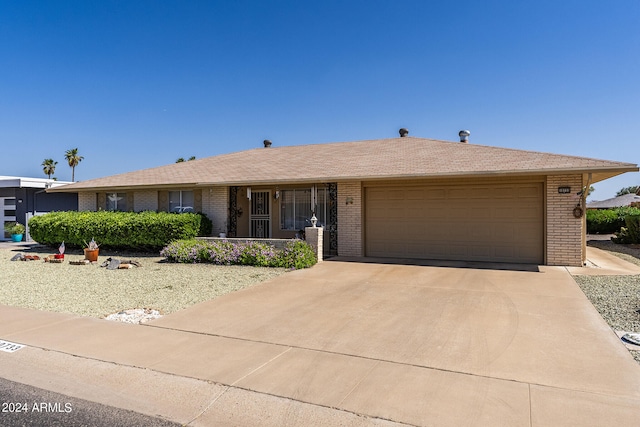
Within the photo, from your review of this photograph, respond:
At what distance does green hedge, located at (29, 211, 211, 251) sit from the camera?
14188 mm

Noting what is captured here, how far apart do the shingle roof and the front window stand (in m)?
0.66

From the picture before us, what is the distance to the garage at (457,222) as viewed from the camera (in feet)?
39.0

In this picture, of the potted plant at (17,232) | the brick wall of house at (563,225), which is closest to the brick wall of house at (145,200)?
the potted plant at (17,232)

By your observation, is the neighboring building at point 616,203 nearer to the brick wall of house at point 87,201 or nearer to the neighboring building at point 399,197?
the neighboring building at point 399,197

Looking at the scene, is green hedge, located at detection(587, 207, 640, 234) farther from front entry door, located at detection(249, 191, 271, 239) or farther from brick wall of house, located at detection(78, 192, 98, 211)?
brick wall of house, located at detection(78, 192, 98, 211)

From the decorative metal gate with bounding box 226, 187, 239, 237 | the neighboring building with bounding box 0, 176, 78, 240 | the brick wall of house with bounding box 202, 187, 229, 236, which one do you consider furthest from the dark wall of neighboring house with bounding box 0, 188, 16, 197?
the decorative metal gate with bounding box 226, 187, 239, 237

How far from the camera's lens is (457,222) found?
41.5 ft

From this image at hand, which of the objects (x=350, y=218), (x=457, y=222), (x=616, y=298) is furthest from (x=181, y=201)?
(x=616, y=298)

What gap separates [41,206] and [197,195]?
12.6 metres

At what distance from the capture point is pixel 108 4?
1332 centimetres

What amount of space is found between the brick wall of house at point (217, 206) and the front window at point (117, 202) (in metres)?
4.28

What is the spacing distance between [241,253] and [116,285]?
12.3ft

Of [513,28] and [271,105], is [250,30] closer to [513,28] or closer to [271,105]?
[271,105]

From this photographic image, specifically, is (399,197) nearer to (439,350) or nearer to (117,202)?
(439,350)
